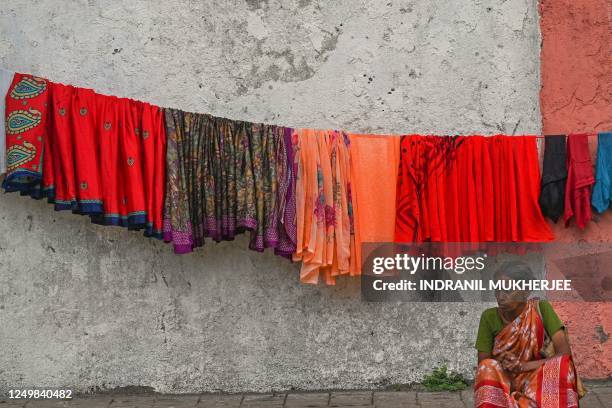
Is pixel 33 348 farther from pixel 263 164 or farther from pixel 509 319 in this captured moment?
pixel 509 319

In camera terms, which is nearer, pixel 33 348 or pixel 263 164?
pixel 263 164

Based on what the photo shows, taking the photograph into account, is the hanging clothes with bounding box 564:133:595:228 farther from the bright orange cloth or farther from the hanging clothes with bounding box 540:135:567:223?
the bright orange cloth

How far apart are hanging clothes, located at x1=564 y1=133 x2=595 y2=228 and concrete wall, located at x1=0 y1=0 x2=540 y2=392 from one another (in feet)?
1.12

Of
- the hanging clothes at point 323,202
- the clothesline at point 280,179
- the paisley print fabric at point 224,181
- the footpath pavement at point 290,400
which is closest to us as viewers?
the clothesline at point 280,179

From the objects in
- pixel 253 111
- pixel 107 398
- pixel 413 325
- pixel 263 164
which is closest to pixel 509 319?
pixel 413 325

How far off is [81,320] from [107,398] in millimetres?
486

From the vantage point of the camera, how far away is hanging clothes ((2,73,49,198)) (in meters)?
4.85

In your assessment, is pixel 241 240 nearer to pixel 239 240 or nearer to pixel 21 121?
pixel 239 240

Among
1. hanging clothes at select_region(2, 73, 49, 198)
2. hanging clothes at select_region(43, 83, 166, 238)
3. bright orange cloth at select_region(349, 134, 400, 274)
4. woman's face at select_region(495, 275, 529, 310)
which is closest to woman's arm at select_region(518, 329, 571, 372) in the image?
woman's face at select_region(495, 275, 529, 310)

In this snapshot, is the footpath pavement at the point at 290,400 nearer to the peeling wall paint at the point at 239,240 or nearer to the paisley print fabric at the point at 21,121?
the peeling wall paint at the point at 239,240

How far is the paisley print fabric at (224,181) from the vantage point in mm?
5078

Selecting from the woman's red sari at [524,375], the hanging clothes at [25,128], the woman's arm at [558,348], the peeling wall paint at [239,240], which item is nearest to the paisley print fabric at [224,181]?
the peeling wall paint at [239,240]

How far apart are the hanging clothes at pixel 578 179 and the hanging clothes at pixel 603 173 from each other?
37mm

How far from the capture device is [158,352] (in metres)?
5.54
